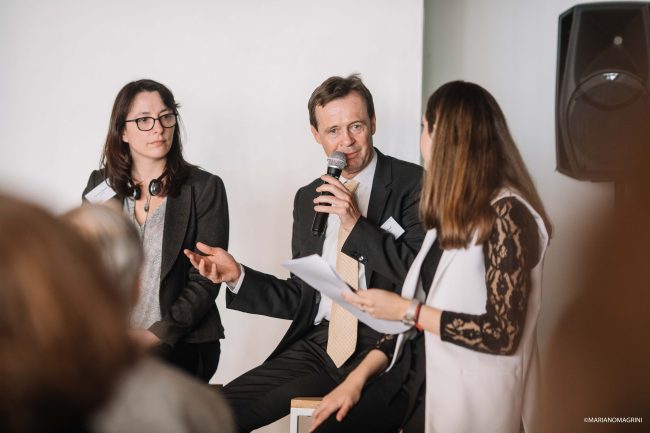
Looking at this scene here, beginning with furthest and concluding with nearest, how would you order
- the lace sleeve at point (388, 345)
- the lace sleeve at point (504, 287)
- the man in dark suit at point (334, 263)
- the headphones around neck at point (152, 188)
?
the headphones around neck at point (152, 188) → the man in dark suit at point (334, 263) → the lace sleeve at point (388, 345) → the lace sleeve at point (504, 287)

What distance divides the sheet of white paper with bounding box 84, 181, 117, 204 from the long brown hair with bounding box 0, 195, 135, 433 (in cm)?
200

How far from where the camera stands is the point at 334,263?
2639 millimetres

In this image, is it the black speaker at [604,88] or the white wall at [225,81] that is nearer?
the black speaker at [604,88]

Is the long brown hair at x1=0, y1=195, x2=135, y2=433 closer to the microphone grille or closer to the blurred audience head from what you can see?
the blurred audience head

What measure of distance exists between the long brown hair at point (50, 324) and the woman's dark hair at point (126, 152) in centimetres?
197

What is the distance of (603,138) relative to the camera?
304cm

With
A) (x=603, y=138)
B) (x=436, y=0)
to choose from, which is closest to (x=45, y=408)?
(x=603, y=138)

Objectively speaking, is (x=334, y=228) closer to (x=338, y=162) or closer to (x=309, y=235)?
(x=309, y=235)

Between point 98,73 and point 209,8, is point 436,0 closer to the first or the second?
point 209,8

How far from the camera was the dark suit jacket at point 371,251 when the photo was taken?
2.44 metres

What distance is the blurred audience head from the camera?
1076 millimetres

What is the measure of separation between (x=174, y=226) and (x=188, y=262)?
0.51ft

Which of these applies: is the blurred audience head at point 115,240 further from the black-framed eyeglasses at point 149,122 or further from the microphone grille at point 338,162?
the black-framed eyeglasses at point 149,122

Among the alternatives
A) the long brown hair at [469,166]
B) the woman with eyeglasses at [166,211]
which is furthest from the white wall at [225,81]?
the long brown hair at [469,166]
